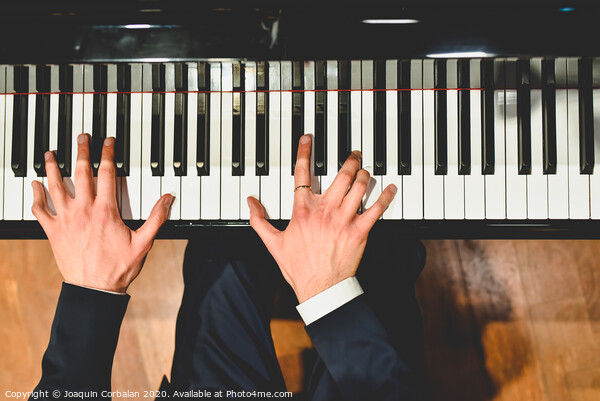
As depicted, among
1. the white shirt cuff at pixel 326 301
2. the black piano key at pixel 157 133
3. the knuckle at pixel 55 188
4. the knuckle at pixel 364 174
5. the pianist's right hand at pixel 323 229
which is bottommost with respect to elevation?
the white shirt cuff at pixel 326 301

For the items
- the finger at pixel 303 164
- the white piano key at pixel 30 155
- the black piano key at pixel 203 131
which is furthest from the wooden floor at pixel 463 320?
the finger at pixel 303 164

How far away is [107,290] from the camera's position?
982 millimetres

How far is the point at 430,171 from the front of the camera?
3.22ft

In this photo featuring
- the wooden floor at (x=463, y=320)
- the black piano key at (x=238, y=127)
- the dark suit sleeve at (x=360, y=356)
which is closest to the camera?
the dark suit sleeve at (x=360, y=356)

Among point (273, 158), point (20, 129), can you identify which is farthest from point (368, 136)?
point (20, 129)

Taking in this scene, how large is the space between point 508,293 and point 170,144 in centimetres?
138

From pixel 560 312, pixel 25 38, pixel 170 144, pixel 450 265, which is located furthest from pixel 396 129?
pixel 560 312

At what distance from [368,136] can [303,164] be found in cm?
18

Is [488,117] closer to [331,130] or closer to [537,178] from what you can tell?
[537,178]

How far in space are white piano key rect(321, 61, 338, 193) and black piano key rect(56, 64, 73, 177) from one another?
0.65 m

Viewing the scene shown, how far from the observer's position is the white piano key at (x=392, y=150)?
974 millimetres

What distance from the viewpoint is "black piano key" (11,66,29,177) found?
997 mm

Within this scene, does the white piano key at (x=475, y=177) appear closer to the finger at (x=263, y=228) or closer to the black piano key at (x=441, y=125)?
the black piano key at (x=441, y=125)

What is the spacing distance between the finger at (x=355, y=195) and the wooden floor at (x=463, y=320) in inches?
30.8
